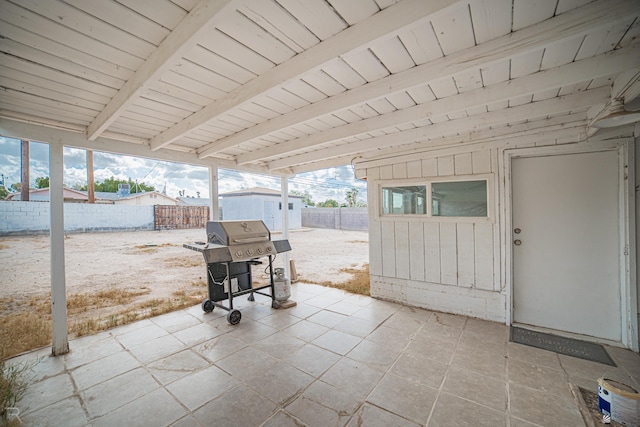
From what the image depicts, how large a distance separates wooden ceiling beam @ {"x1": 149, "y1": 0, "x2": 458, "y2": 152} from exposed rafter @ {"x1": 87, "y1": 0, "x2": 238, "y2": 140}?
21.2 inches

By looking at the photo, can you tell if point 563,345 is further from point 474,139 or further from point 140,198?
point 140,198

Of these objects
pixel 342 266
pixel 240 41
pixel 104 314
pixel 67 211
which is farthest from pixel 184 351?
pixel 67 211

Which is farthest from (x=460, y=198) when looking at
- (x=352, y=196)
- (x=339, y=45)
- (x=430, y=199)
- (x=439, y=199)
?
(x=352, y=196)

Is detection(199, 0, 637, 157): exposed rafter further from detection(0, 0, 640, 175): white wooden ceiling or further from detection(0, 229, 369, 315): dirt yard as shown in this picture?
detection(0, 229, 369, 315): dirt yard

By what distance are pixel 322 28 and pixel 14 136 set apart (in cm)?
315

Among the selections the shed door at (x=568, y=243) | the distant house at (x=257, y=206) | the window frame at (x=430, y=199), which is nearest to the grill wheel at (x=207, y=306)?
the window frame at (x=430, y=199)

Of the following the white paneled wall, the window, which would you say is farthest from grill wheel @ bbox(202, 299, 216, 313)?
the window

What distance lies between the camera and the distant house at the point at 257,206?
54.6ft

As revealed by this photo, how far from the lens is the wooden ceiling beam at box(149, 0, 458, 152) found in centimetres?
115

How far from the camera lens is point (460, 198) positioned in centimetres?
344

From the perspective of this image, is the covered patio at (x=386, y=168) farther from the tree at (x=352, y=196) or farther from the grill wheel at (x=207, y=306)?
the tree at (x=352, y=196)

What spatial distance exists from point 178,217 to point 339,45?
1553 cm

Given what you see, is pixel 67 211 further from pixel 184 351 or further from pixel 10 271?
pixel 184 351

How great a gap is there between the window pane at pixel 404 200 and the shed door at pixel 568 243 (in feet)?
3.54
